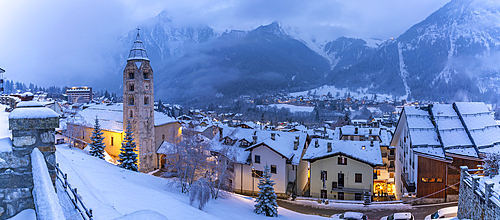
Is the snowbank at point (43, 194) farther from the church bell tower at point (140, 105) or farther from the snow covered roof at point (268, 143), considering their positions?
the church bell tower at point (140, 105)

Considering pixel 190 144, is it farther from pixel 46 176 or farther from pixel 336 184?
pixel 46 176

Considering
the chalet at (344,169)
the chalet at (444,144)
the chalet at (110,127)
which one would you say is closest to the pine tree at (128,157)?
the chalet at (110,127)

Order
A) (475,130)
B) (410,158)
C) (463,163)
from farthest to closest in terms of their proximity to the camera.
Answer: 1. (410,158)
2. (475,130)
3. (463,163)

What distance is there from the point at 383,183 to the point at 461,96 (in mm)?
178658

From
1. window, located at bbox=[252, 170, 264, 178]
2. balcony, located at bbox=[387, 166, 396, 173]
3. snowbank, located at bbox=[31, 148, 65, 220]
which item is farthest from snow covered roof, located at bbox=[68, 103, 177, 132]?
snowbank, located at bbox=[31, 148, 65, 220]

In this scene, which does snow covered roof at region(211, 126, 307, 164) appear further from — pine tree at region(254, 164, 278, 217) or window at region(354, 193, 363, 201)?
pine tree at region(254, 164, 278, 217)

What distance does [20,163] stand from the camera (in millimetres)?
4184

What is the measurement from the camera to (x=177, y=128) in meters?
53.5

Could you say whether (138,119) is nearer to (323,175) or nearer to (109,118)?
(109,118)

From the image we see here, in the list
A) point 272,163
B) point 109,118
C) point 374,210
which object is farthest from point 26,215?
point 109,118

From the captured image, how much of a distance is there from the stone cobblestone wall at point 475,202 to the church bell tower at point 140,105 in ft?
133

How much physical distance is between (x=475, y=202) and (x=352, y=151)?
56.9ft

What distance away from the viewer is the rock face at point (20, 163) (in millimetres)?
4082

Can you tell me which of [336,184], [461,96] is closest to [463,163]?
[336,184]
